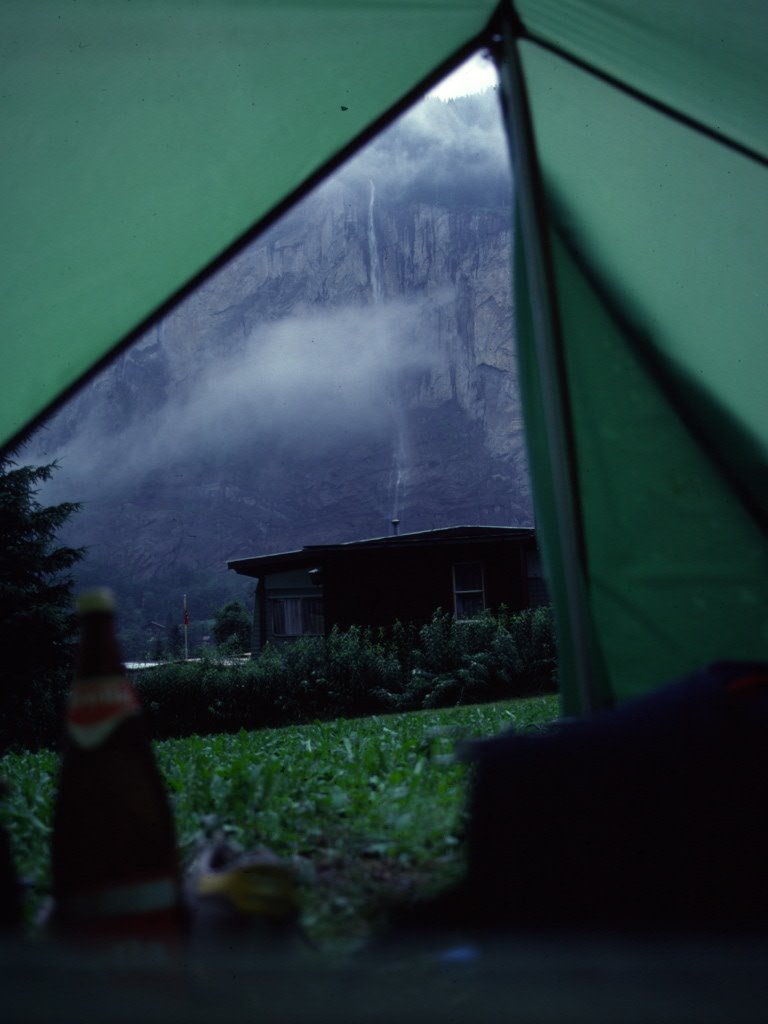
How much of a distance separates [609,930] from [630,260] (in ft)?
8.39

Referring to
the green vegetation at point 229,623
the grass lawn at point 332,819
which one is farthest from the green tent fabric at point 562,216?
the green vegetation at point 229,623

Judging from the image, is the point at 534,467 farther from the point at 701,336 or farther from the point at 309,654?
the point at 309,654

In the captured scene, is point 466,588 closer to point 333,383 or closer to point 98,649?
point 98,649

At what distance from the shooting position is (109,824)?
1.31 meters

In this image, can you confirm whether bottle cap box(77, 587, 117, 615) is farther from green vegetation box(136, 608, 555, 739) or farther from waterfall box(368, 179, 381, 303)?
waterfall box(368, 179, 381, 303)

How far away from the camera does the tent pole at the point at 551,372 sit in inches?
109

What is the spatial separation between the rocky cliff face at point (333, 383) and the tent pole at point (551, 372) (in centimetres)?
11650

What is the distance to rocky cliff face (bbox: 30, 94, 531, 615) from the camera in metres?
123

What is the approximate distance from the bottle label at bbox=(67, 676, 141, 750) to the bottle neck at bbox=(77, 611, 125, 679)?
0.5 inches

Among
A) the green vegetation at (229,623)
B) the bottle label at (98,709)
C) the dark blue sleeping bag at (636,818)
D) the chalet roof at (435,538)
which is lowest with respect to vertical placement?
the dark blue sleeping bag at (636,818)

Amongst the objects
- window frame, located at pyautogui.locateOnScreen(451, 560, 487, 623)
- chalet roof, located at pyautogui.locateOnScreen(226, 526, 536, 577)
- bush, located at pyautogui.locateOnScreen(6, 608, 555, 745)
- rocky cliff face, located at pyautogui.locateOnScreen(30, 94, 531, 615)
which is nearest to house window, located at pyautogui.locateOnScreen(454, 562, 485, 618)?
window frame, located at pyautogui.locateOnScreen(451, 560, 487, 623)

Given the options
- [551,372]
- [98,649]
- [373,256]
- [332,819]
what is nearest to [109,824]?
[98,649]

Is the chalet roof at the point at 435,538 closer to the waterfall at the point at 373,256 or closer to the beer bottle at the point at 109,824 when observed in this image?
the beer bottle at the point at 109,824

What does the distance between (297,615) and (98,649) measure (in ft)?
83.0
